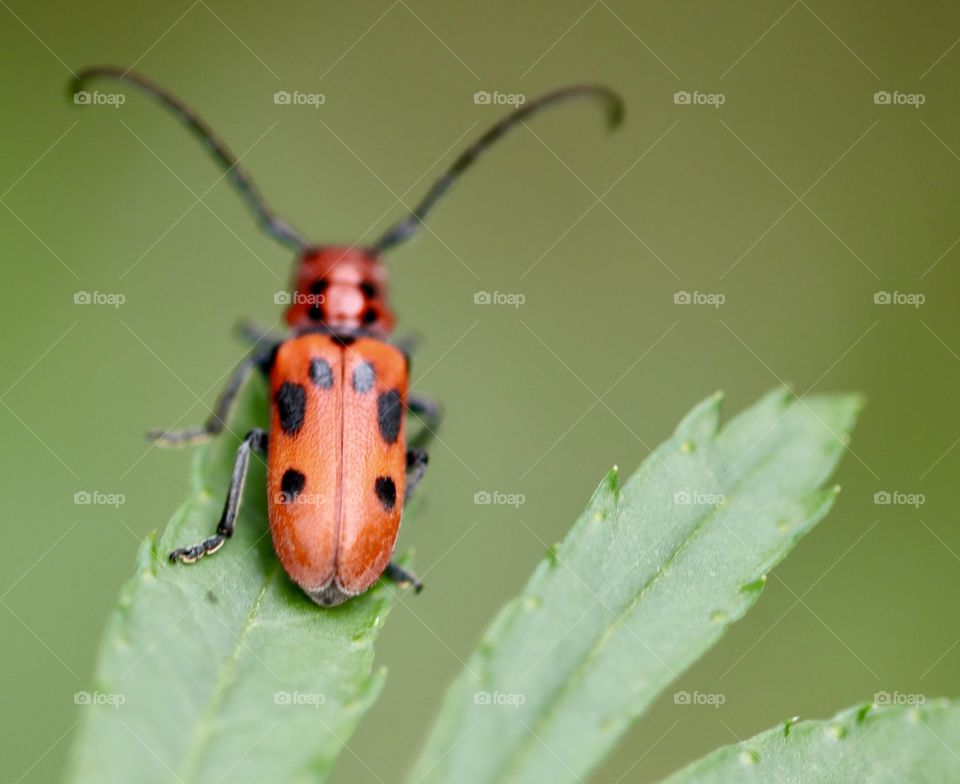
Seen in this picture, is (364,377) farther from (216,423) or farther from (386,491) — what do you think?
(216,423)

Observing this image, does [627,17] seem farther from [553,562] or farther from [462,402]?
[553,562]

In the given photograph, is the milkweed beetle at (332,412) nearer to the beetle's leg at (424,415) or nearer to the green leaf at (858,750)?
the beetle's leg at (424,415)

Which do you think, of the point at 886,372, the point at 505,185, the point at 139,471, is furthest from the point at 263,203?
the point at 886,372

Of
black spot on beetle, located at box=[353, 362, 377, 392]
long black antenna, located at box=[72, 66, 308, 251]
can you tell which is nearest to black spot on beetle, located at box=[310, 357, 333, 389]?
black spot on beetle, located at box=[353, 362, 377, 392]

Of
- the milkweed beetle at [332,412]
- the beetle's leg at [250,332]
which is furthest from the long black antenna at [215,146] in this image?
the beetle's leg at [250,332]

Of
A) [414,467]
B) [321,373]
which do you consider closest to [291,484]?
[321,373]
